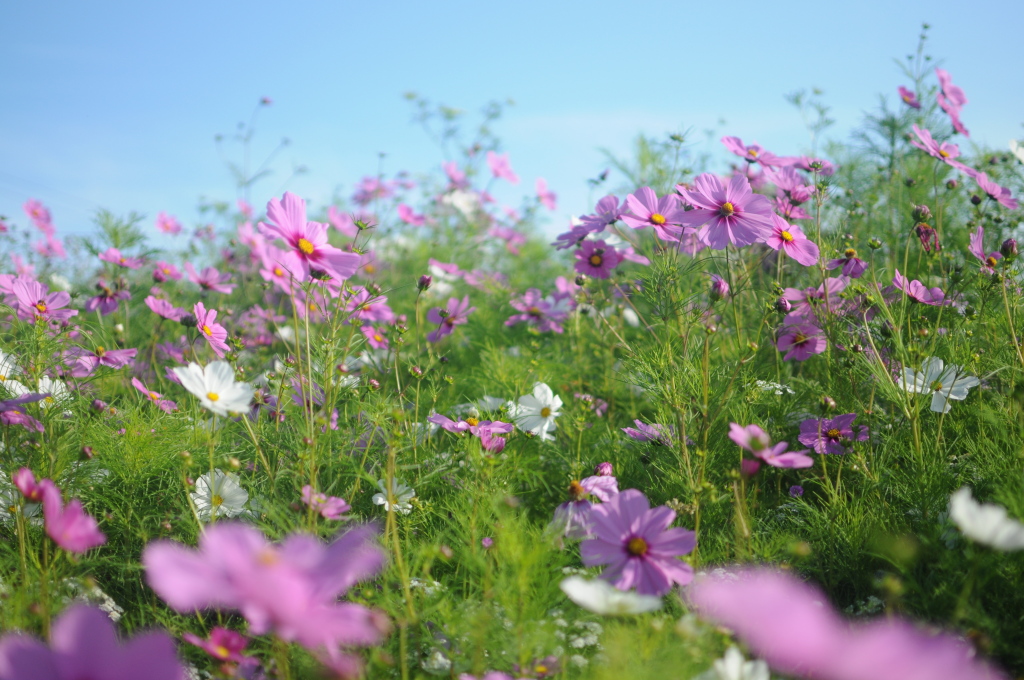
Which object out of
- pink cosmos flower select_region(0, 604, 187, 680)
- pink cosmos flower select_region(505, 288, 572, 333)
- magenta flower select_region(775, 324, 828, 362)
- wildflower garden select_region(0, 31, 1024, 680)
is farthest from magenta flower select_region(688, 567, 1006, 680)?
pink cosmos flower select_region(505, 288, 572, 333)

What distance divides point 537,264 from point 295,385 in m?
3.05

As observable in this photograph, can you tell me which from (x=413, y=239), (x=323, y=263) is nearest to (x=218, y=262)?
(x=413, y=239)

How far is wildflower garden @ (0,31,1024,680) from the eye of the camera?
0.69 meters

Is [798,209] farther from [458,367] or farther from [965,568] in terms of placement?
[458,367]

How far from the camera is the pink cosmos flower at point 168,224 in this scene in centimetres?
381

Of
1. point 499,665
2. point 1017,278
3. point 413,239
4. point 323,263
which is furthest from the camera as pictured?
point 413,239

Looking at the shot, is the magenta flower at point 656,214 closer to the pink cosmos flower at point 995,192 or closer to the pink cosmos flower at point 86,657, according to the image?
the pink cosmos flower at point 995,192

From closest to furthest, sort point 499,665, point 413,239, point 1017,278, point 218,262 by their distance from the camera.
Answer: point 499,665 < point 1017,278 < point 218,262 < point 413,239

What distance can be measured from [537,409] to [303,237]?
662 mm

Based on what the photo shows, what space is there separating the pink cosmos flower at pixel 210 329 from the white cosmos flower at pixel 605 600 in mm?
1001

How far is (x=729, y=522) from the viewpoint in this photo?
1.35 metres

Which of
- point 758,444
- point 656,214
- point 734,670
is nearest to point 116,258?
point 656,214

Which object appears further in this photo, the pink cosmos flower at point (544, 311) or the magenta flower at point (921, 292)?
the pink cosmos flower at point (544, 311)

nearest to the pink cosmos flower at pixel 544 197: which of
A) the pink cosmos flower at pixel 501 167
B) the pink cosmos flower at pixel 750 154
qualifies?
the pink cosmos flower at pixel 501 167
